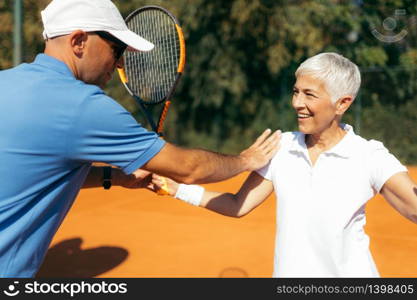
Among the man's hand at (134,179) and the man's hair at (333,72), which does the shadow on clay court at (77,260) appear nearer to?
the man's hand at (134,179)

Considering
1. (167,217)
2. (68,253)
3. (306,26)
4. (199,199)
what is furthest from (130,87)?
(306,26)

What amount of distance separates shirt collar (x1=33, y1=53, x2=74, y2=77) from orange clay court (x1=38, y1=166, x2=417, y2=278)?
320 cm

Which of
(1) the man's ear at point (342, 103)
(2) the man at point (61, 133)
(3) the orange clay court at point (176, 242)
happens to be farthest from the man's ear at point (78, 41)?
(3) the orange clay court at point (176, 242)

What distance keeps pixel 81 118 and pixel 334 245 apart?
113 centimetres

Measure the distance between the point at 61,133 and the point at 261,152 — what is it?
3.11 feet

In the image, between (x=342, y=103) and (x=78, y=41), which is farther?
(x=342, y=103)

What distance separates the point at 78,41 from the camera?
7.26ft

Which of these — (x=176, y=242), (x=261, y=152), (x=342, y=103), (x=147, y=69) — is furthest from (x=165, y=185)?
(x=176, y=242)

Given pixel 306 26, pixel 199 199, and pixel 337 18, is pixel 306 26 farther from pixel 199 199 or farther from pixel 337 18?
pixel 199 199

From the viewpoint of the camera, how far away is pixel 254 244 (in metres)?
6.05

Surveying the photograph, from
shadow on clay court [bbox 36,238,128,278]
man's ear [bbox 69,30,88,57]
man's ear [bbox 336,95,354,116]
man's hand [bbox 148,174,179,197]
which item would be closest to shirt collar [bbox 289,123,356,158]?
man's ear [bbox 336,95,354,116]

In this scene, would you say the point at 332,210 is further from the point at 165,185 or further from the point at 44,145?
the point at 44,145

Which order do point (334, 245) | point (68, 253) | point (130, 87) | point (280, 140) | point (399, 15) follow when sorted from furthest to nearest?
point (399, 15) → point (68, 253) → point (130, 87) → point (280, 140) → point (334, 245)

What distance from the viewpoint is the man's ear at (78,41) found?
219 cm
